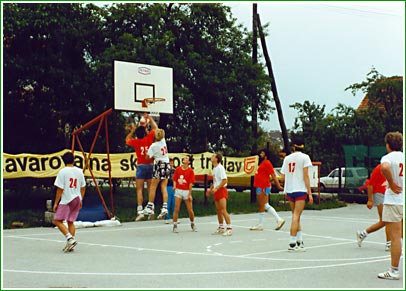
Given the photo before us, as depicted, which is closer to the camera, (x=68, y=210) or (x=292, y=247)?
(x=292, y=247)

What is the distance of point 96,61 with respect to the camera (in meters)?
23.8

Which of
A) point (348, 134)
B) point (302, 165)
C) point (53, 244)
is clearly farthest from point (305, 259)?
point (348, 134)

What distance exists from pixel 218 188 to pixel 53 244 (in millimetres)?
3918

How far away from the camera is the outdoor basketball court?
8609mm

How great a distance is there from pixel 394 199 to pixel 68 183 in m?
6.29

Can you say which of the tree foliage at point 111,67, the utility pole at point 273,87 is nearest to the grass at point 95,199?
the tree foliage at point 111,67

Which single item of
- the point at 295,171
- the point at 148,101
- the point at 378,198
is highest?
the point at 148,101

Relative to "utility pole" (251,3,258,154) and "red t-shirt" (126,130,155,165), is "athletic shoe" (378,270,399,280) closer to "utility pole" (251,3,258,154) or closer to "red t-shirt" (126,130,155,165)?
"red t-shirt" (126,130,155,165)

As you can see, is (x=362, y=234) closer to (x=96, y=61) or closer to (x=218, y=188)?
(x=218, y=188)

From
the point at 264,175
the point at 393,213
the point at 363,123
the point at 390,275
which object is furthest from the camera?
the point at 363,123

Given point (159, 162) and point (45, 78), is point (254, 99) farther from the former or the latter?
point (159, 162)

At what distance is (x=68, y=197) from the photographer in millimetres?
12023

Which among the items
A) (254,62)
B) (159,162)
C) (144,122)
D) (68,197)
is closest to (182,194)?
(159,162)

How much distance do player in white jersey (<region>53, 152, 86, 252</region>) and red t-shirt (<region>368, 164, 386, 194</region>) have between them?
5.65 metres
